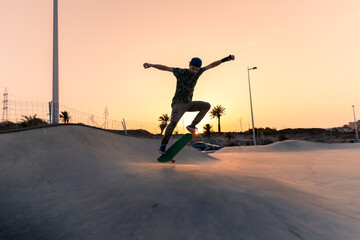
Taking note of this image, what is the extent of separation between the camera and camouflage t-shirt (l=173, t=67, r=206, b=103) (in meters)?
4.57

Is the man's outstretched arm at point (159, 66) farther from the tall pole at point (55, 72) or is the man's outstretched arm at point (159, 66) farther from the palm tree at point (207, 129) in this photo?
the palm tree at point (207, 129)

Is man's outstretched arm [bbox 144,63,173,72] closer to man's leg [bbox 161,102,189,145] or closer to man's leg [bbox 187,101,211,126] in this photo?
man's leg [bbox 161,102,189,145]

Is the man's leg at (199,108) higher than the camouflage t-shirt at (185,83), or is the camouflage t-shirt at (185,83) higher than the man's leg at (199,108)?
the camouflage t-shirt at (185,83)

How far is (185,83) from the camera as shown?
4.57 m

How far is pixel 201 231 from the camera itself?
2.04 m

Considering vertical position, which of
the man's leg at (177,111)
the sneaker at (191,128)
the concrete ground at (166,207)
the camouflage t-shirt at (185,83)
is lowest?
the concrete ground at (166,207)

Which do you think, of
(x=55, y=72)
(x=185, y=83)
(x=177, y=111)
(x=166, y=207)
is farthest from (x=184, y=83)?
(x=55, y=72)

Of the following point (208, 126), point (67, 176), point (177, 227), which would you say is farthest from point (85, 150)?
point (208, 126)

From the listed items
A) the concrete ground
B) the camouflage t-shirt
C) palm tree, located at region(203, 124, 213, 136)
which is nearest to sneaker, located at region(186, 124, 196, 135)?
the camouflage t-shirt

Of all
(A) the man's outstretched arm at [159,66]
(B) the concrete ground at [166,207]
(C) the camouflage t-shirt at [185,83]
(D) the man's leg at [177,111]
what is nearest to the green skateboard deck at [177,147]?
(D) the man's leg at [177,111]

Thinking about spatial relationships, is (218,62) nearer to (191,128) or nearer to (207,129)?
(191,128)

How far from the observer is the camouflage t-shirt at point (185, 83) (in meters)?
4.57

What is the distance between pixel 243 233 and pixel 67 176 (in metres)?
4.03

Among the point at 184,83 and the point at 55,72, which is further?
the point at 55,72
